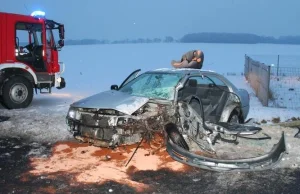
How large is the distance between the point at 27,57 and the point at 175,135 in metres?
7.56

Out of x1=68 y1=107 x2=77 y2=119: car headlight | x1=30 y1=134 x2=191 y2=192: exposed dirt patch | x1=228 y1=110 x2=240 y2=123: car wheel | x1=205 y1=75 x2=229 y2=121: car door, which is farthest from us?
x1=228 y1=110 x2=240 y2=123: car wheel

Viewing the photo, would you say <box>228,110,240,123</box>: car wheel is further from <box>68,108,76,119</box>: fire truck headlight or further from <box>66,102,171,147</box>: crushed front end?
<box>68,108,76,119</box>: fire truck headlight

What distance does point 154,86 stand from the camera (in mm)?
7008

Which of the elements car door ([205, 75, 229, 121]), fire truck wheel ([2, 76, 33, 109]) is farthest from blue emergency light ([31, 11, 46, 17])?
car door ([205, 75, 229, 121])

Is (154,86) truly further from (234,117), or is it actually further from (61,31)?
(61,31)

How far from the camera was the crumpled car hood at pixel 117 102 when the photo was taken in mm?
6051

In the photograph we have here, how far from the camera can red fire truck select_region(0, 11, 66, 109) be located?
11078mm

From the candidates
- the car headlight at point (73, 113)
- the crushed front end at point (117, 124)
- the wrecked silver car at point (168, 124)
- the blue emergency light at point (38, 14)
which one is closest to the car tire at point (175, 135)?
the wrecked silver car at point (168, 124)

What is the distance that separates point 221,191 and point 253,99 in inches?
377

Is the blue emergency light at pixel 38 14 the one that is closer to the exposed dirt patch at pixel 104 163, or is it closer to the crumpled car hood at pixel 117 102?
the crumpled car hood at pixel 117 102

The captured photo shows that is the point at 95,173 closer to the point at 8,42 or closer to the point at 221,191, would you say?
the point at 221,191

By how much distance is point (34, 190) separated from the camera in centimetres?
471

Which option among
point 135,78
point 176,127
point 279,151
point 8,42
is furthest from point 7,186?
point 8,42

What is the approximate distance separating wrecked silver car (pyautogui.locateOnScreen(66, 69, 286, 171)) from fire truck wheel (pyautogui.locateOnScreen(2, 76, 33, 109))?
5.42 meters
